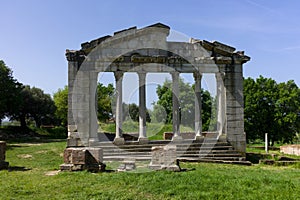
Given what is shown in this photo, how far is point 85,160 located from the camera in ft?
37.5

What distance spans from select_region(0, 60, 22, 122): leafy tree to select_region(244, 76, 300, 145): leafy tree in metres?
26.9

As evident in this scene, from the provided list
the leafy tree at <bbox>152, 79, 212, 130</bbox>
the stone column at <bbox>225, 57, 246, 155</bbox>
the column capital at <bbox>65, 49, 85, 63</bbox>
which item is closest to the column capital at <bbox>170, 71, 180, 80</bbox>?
the stone column at <bbox>225, 57, 246, 155</bbox>

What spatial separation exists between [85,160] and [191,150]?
21.8ft

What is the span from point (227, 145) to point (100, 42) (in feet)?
28.6

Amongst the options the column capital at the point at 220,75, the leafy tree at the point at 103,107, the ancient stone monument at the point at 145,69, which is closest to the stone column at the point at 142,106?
the ancient stone monument at the point at 145,69

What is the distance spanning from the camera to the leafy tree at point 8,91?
113 ft

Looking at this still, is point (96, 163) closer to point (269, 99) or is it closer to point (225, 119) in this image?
point (225, 119)

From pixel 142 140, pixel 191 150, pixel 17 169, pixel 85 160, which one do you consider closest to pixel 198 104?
pixel 191 150

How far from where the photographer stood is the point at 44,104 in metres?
49.1

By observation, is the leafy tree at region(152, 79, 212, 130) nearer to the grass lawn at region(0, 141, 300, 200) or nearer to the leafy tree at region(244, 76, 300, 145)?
the leafy tree at region(244, 76, 300, 145)

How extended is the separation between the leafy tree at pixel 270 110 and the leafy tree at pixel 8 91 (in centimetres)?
2693

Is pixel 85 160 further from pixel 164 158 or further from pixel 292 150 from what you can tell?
pixel 292 150

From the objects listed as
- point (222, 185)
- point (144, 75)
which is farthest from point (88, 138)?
point (222, 185)

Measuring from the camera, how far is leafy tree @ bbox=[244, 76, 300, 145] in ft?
118
